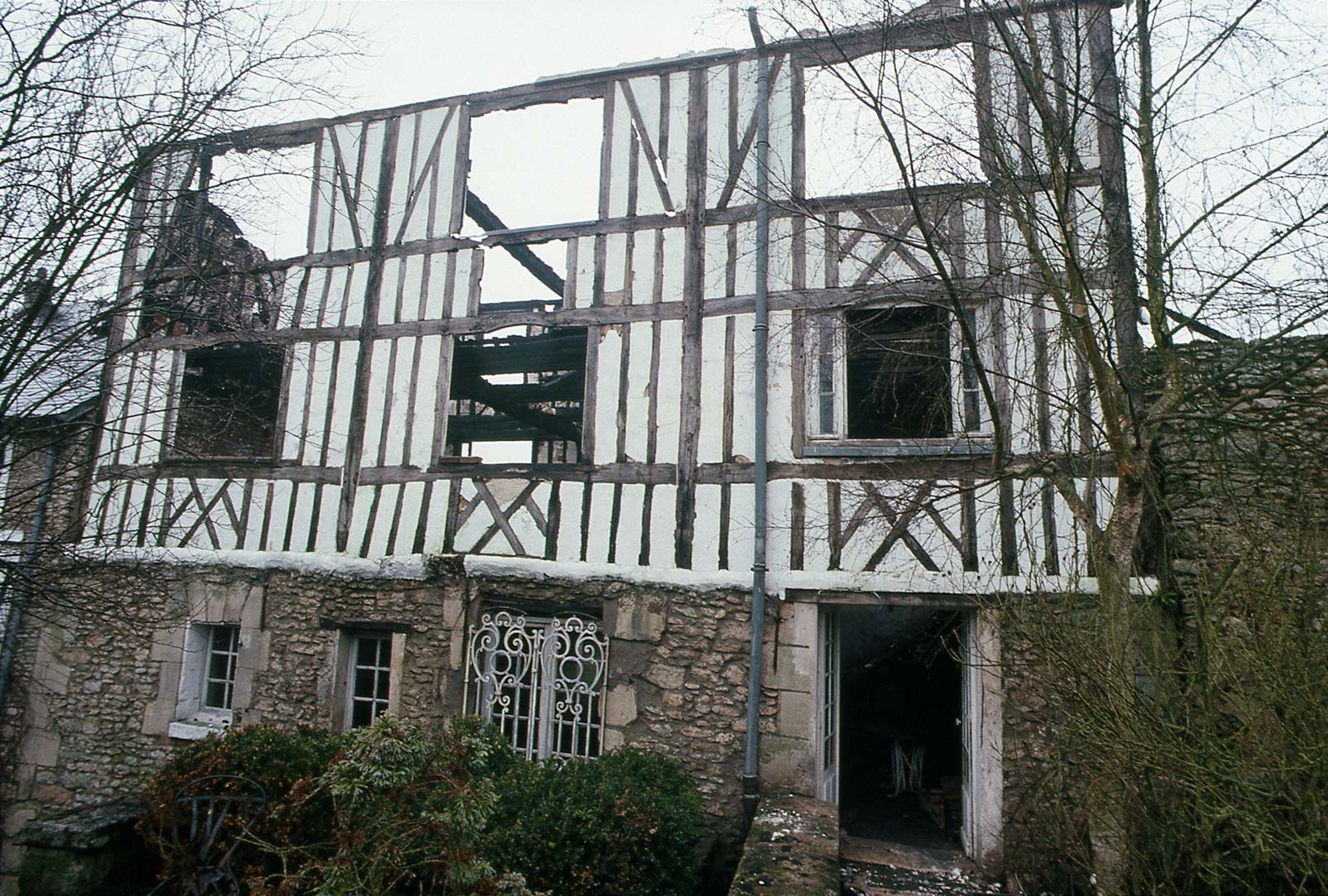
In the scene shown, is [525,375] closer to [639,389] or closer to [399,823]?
[639,389]

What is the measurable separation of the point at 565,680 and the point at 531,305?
2.98 metres

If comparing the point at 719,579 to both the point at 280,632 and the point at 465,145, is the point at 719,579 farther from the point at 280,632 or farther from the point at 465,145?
the point at 465,145

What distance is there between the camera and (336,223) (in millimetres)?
6484

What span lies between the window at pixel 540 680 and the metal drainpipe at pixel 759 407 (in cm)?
109

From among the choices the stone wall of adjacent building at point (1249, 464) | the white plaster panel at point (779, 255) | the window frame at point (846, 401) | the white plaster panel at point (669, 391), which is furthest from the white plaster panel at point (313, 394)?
the stone wall of adjacent building at point (1249, 464)

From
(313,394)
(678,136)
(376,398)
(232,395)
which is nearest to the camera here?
(678,136)

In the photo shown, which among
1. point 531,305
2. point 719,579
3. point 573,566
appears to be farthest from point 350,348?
point 719,579

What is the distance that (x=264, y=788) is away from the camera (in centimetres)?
437

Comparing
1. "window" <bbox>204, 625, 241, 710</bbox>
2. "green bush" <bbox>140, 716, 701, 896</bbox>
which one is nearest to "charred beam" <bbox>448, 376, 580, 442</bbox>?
"window" <bbox>204, 625, 241, 710</bbox>

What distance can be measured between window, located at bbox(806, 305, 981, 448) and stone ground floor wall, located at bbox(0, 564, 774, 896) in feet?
4.64

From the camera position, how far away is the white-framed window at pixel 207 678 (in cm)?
616

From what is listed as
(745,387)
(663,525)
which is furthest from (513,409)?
(745,387)

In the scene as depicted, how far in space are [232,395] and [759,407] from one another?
544 centimetres

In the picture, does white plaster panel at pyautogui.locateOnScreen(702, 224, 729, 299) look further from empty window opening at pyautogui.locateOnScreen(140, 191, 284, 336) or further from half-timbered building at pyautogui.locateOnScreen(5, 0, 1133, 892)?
empty window opening at pyautogui.locateOnScreen(140, 191, 284, 336)
